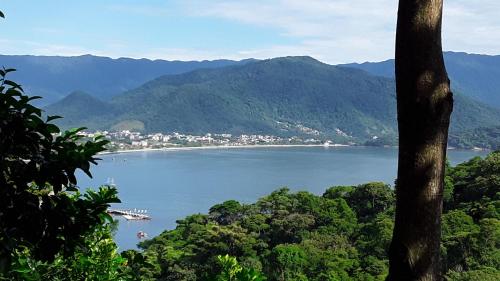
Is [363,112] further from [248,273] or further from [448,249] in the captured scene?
[248,273]

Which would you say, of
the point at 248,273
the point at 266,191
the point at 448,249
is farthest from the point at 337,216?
the point at 266,191

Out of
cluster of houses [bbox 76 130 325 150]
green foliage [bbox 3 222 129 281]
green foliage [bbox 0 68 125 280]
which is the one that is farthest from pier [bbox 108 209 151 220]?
cluster of houses [bbox 76 130 325 150]

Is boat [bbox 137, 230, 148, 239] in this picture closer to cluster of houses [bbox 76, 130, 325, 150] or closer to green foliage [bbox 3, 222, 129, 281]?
green foliage [bbox 3, 222, 129, 281]

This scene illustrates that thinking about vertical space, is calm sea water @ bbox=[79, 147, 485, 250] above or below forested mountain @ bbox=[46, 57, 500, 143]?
below

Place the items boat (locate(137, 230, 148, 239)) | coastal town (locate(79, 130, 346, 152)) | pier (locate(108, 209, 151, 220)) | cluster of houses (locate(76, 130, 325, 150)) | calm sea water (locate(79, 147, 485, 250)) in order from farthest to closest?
cluster of houses (locate(76, 130, 325, 150))
coastal town (locate(79, 130, 346, 152))
calm sea water (locate(79, 147, 485, 250))
pier (locate(108, 209, 151, 220))
boat (locate(137, 230, 148, 239))

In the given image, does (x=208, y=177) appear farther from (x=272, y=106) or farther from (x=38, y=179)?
(x=272, y=106)

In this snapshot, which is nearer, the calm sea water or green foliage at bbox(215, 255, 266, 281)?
green foliage at bbox(215, 255, 266, 281)
